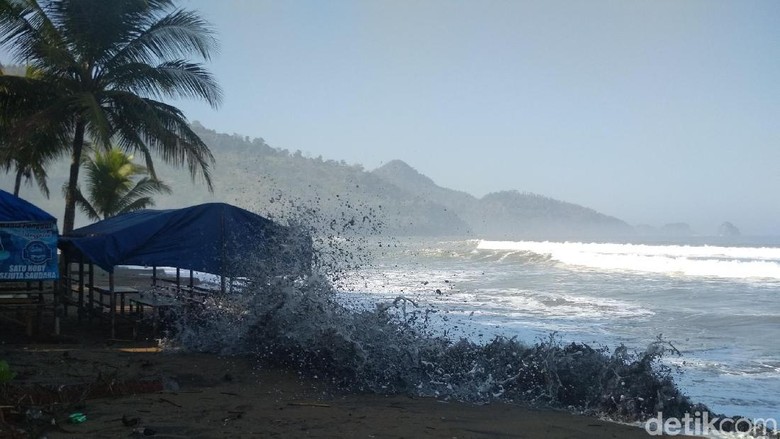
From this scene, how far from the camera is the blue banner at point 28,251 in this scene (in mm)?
10664

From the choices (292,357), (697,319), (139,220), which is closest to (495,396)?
(292,357)

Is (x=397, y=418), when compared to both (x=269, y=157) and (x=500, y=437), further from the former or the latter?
(x=269, y=157)

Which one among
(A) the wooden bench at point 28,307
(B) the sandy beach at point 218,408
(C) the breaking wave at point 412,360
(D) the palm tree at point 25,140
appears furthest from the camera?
(D) the palm tree at point 25,140

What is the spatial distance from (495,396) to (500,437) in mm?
2231

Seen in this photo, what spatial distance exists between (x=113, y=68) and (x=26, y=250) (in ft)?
18.8

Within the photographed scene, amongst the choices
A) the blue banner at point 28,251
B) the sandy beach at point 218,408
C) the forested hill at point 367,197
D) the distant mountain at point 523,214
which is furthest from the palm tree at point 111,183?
the distant mountain at point 523,214

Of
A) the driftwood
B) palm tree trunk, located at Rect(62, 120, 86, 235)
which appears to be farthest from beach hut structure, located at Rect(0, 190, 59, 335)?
the driftwood

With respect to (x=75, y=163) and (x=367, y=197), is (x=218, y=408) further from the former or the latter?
(x=367, y=197)

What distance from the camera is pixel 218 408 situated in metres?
6.93

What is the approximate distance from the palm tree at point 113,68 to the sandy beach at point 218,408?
6864 mm

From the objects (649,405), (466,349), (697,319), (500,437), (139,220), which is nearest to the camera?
(500,437)

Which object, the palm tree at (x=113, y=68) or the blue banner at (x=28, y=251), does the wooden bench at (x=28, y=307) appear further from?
the palm tree at (x=113, y=68)

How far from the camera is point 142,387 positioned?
24.2 feet

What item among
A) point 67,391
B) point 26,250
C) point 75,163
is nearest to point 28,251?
point 26,250
